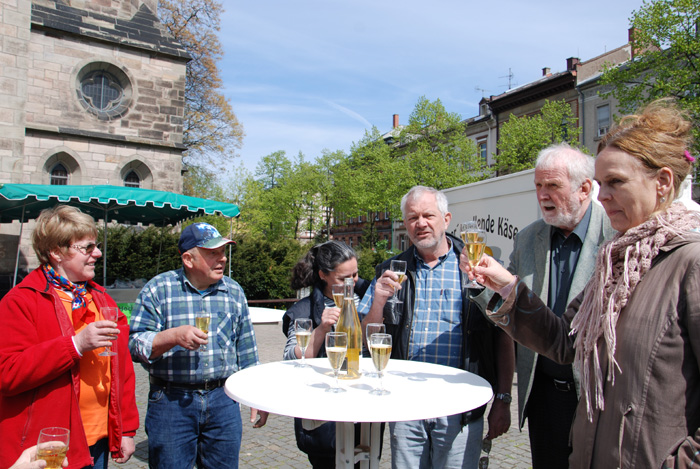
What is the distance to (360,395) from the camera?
2088 mm

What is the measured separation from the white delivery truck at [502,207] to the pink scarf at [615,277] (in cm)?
497

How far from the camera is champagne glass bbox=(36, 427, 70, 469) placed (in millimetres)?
1670

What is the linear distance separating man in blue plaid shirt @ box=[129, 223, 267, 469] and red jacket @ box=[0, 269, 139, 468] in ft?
1.37

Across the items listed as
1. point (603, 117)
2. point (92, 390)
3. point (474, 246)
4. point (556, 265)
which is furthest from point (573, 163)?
point (603, 117)

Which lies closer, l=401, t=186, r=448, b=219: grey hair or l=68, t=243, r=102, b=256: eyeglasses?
l=68, t=243, r=102, b=256: eyeglasses

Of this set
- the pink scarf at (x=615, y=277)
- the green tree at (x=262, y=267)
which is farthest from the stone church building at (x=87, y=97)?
the pink scarf at (x=615, y=277)

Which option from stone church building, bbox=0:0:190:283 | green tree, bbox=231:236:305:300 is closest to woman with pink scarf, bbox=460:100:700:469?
stone church building, bbox=0:0:190:283

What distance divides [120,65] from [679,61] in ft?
72.2

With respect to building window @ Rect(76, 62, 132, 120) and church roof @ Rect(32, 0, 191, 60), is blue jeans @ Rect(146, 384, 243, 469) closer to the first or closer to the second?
building window @ Rect(76, 62, 132, 120)

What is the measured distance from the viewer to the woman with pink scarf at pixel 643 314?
1487mm

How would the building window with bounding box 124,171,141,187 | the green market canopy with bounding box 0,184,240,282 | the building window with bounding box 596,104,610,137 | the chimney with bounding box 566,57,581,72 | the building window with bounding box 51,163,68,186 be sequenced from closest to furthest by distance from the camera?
the green market canopy with bounding box 0,184,240,282 < the building window with bounding box 51,163,68,186 < the building window with bounding box 124,171,141,187 < the building window with bounding box 596,104,610,137 < the chimney with bounding box 566,57,581,72

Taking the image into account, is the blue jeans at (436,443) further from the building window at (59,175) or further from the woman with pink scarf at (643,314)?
the building window at (59,175)

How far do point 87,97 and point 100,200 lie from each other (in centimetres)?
771

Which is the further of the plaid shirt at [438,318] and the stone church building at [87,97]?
the stone church building at [87,97]
